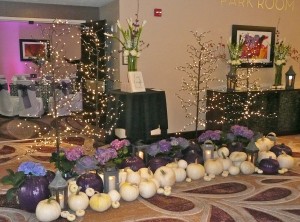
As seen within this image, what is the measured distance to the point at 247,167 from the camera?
3.70m

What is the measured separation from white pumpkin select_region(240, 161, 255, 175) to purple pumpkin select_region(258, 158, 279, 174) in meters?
0.13

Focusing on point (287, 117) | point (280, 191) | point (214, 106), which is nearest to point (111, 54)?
point (214, 106)

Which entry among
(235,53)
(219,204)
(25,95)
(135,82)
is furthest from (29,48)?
(219,204)

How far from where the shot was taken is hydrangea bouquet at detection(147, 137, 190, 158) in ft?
11.9

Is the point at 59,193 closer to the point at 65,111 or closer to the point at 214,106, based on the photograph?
the point at 214,106

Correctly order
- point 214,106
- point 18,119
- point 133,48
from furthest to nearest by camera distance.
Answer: point 18,119, point 214,106, point 133,48

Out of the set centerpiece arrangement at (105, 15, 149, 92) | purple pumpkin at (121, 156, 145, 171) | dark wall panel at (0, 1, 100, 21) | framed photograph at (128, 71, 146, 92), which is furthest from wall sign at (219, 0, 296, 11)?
purple pumpkin at (121, 156, 145, 171)

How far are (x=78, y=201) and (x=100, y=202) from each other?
172mm

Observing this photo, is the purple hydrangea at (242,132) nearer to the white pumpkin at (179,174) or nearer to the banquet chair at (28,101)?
the white pumpkin at (179,174)

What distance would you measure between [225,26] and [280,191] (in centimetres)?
344

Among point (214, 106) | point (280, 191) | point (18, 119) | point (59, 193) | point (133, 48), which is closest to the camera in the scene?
point (59, 193)

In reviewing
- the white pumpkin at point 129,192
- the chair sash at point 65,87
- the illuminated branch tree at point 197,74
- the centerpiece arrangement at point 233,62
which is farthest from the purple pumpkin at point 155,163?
the chair sash at point 65,87

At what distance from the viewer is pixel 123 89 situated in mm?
5031

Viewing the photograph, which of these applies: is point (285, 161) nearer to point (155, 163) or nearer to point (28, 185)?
point (155, 163)
